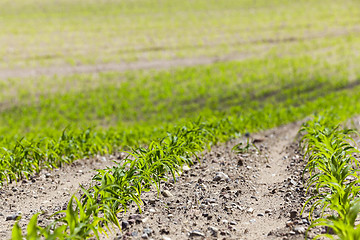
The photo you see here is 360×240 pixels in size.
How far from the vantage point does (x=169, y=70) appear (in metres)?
24.4

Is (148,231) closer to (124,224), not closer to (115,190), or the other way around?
(124,224)

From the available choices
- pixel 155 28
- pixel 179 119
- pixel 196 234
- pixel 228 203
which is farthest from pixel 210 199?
pixel 155 28

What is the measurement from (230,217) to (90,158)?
3.72m

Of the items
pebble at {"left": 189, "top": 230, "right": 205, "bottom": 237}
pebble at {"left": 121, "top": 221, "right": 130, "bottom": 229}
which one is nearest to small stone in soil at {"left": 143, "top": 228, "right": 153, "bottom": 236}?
pebble at {"left": 121, "top": 221, "right": 130, "bottom": 229}

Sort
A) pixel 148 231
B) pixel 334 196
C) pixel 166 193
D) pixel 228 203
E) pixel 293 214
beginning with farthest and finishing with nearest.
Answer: pixel 166 193 → pixel 228 203 → pixel 293 214 → pixel 148 231 → pixel 334 196

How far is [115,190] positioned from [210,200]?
1196mm

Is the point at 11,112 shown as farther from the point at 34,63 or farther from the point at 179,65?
the point at 179,65

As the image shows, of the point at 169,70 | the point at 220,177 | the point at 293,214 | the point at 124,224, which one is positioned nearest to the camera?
the point at 124,224

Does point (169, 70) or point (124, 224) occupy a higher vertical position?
point (169, 70)

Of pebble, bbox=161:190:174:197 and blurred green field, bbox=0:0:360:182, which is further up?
blurred green field, bbox=0:0:360:182

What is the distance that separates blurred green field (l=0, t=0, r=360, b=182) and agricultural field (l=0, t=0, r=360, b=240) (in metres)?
0.11

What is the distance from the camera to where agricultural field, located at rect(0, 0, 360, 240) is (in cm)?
417

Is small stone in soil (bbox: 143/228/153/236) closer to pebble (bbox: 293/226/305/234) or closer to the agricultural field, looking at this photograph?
the agricultural field

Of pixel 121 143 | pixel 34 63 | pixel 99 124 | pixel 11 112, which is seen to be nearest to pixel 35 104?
pixel 11 112
